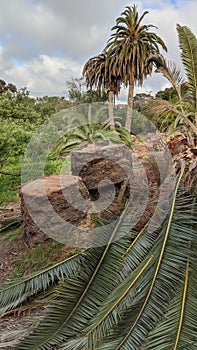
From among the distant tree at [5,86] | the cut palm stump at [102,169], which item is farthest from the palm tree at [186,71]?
the distant tree at [5,86]

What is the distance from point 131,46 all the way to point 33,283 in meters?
10.7

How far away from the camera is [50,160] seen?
37.4ft

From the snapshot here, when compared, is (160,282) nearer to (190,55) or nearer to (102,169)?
(190,55)

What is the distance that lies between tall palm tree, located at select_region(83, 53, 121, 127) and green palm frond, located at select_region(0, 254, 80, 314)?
9.82m

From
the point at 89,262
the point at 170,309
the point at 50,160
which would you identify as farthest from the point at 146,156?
the point at 50,160

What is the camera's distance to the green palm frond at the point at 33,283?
291 centimetres

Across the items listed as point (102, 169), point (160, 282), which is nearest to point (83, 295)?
point (160, 282)

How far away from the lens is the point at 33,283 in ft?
9.87

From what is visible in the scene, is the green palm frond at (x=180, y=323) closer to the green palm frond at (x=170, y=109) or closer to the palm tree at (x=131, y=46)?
the green palm frond at (x=170, y=109)

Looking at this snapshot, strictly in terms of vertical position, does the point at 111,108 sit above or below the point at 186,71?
above

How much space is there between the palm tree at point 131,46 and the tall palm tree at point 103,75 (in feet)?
1.01

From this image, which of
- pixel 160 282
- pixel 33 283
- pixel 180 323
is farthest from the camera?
pixel 33 283

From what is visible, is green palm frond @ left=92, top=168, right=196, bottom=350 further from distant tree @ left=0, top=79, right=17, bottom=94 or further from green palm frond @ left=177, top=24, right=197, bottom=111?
distant tree @ left=0, top=79, right=17, bottom=94

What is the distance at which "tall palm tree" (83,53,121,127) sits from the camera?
12.4 metres
